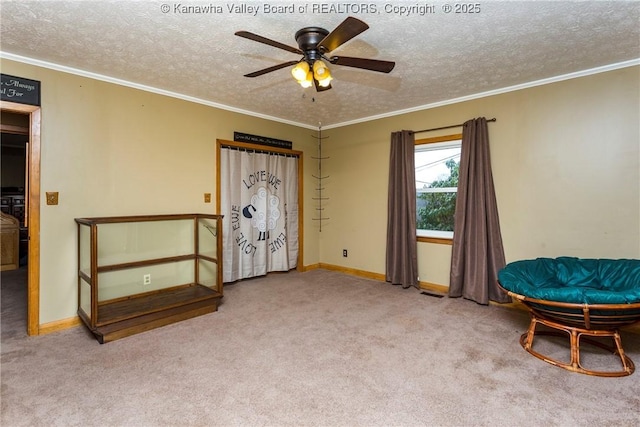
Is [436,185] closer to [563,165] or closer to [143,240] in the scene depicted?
[563,165]

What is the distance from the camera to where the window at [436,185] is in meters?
4.17

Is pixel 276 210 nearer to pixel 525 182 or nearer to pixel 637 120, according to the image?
pixel 525 182

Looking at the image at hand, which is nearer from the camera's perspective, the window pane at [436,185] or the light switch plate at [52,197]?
the light switch plate at [52,197]

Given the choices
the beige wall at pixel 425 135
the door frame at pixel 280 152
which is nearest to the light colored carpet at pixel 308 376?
the beige wall at pixel 425 135

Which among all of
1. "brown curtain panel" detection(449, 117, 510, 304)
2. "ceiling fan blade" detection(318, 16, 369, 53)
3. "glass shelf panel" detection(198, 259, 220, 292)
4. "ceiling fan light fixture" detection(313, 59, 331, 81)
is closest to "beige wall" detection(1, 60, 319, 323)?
"glass shelf panel" detection(198, 259, 220, 292)

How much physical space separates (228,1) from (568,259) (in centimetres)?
358

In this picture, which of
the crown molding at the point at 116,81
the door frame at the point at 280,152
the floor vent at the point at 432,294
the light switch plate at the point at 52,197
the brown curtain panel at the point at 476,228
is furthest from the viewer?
the door frame at the point at 280,152

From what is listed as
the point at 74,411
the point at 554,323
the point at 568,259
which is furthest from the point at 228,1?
the point at 568,259

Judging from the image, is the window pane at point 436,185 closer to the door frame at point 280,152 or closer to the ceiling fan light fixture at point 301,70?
the door frame at point 280,152

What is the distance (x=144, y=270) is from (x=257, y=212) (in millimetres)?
1727

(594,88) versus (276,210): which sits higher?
(594,88)

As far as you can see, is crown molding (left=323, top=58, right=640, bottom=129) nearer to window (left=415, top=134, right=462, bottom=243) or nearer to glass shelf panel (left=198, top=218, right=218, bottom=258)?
window (left=415, top=134, right=462, bottom=243)

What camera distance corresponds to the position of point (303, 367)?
232 cm

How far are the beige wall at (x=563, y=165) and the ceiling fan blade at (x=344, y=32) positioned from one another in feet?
8.41
